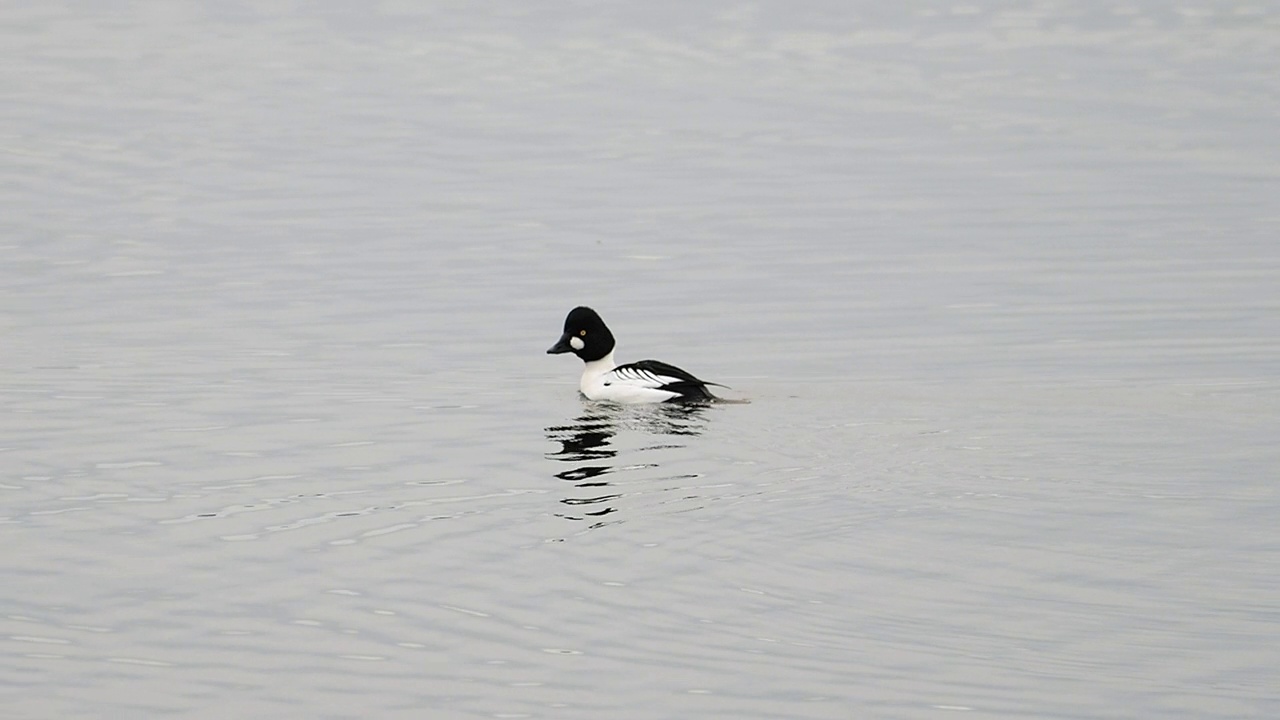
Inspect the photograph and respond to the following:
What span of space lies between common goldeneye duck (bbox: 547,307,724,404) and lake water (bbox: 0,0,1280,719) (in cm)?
25

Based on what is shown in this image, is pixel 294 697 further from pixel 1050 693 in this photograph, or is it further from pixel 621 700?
pixel 1050 693

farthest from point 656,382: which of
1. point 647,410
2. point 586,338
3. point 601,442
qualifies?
point 601,442

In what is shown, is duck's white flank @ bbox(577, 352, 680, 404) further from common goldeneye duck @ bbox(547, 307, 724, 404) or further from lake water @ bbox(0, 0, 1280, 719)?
lake water @ bbox(0, 0, 1280, 719)

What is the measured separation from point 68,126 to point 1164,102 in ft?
60.1

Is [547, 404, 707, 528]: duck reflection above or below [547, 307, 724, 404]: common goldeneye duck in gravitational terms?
below

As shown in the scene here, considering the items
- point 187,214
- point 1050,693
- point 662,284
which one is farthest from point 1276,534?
point 187,214

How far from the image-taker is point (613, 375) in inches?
648

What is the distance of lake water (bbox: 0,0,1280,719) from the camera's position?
31.5 ft

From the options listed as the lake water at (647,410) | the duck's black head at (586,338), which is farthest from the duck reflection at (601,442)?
the duck's black head at (586,338)

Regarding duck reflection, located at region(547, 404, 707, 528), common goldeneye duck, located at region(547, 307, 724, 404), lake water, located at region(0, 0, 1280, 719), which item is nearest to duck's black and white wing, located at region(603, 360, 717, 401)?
common goldeneye duck, located at region(547, 307, 724, 404)

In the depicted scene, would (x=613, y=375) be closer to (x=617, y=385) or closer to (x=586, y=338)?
(x=617, y=385)

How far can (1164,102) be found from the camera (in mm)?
36500

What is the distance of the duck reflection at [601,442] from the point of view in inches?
491

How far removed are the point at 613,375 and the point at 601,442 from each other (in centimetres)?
191
